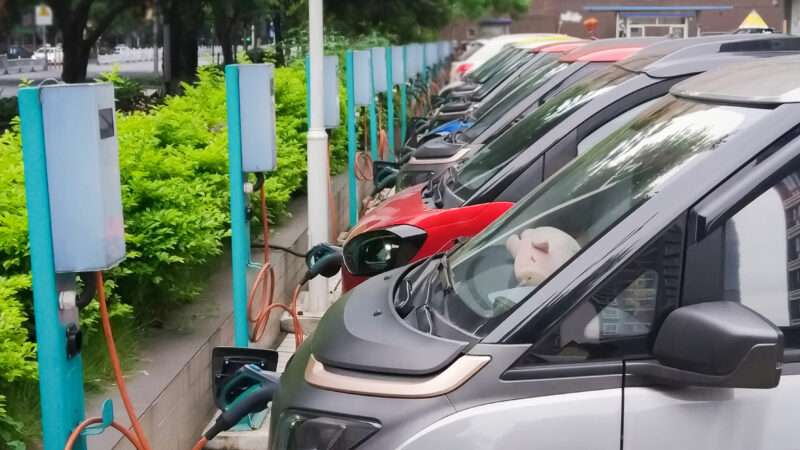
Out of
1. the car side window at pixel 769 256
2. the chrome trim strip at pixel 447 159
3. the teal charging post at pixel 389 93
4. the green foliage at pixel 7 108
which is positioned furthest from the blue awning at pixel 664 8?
the car side window at pixel 769 256

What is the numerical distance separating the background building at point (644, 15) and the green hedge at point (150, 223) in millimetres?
50491

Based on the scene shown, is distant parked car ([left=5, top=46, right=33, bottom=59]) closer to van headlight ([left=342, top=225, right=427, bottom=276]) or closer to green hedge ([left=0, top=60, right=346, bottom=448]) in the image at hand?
green hedge ([left=0, top=60, right=346, bottom=448])

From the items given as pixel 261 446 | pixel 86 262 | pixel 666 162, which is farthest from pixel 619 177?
pixel 261 446

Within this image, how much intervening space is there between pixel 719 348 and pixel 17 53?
11.2 m

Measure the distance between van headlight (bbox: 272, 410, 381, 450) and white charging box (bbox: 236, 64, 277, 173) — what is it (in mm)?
2923

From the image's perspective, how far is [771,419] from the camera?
2602 mm

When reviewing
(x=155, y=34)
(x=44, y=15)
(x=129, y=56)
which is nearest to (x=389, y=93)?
(x=129, y=56)

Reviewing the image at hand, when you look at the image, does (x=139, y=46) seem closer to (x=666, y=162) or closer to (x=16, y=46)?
(x=16, y=46)

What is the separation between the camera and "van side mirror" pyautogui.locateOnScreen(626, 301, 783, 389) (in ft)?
8.05

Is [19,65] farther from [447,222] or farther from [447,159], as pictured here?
[447,222]

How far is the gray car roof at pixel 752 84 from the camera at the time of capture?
2930 millimetres

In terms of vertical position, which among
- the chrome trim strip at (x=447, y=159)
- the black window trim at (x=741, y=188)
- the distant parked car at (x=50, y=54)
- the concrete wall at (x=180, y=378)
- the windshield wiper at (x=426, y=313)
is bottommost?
the concrete wall at (x=180, y=378)

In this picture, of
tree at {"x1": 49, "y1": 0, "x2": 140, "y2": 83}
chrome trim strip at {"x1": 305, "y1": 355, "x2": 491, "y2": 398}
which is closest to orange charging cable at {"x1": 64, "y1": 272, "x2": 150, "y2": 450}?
chrome trim strip at {"x1": 305, "y1": 355, "x2": 491, "y2": 398}

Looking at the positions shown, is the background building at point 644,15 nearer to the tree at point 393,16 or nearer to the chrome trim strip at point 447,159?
the tree at point 393,16
